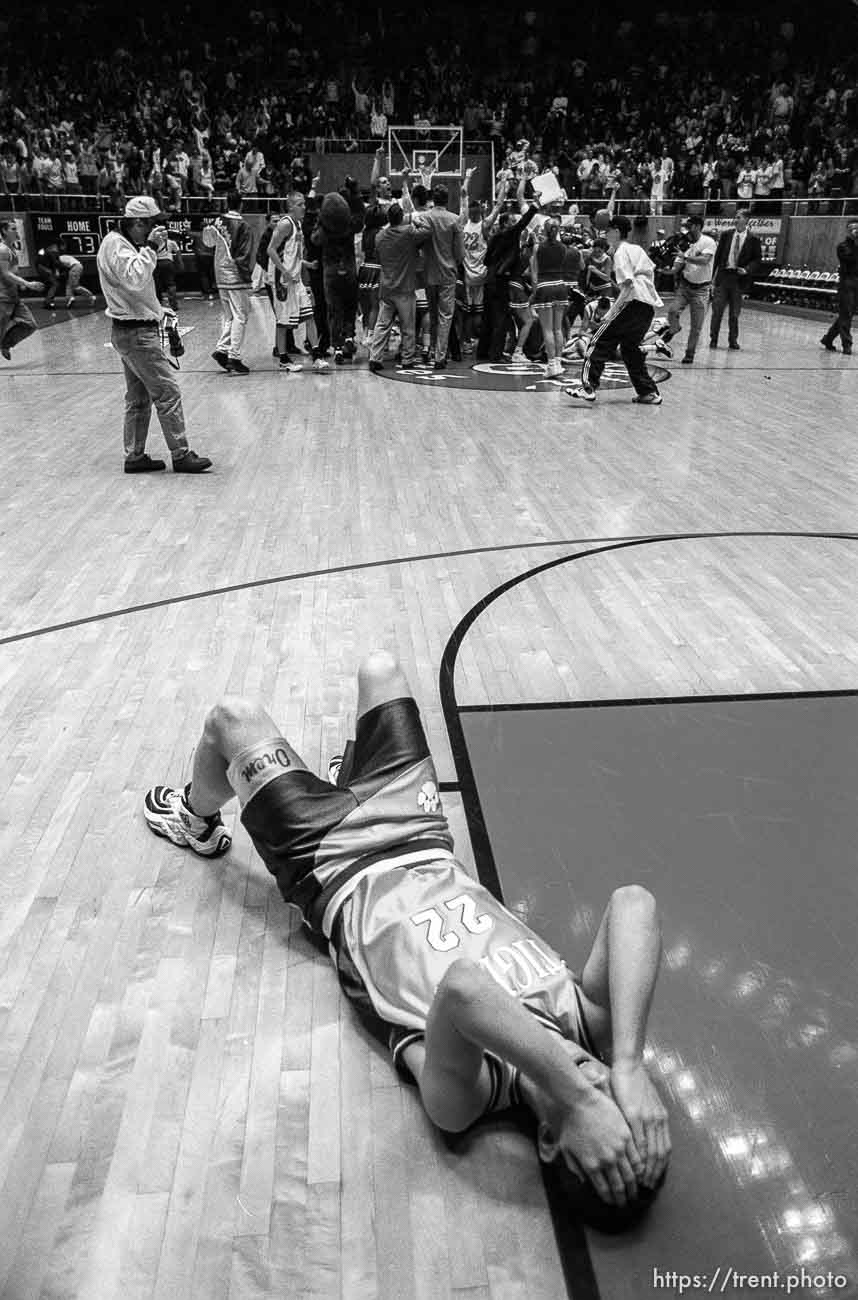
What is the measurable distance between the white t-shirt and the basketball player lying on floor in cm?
621

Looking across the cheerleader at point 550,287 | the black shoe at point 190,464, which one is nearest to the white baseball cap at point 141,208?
the black shoe at point 190,464

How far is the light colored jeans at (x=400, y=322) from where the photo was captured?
971 centimetres

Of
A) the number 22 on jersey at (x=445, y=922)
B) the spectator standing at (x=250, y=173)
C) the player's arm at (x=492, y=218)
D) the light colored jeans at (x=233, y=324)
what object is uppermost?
the spectator standing at (x=250, y=173)

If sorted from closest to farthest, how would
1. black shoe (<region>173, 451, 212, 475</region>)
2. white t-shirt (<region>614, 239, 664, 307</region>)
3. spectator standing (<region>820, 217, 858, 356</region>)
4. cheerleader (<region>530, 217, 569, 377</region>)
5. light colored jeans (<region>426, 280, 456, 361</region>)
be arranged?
black shoe (<region>173, 451, 212, 475</region>)
white t-shirt (<region>614, 239, 664, 307</region>)
cheerleader (<region>530, 217, 569, 377</region>)
light colored jeans (<region>426, 280, 456, 361</region>)
spectator standing (<region>820, 217, 858, 356</region>)

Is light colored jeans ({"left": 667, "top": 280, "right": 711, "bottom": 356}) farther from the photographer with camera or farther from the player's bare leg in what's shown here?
the player's bare leg

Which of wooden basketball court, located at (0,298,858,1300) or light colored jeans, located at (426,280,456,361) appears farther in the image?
light colored jeans, located at (426,280,456,361)

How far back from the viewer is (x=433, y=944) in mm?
1933

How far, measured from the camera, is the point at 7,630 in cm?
400

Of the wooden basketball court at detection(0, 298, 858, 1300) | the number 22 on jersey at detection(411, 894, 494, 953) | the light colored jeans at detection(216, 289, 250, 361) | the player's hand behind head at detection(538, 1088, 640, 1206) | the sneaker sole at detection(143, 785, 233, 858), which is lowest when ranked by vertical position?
the wooden basketball court at detection(0, 298, 858, 1300)

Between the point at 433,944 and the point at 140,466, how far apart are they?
5.09 m

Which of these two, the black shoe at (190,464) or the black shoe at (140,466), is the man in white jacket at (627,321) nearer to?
the black shoe at (190,464)

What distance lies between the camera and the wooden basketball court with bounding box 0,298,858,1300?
171 cm

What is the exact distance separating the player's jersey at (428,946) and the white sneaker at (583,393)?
7.02m

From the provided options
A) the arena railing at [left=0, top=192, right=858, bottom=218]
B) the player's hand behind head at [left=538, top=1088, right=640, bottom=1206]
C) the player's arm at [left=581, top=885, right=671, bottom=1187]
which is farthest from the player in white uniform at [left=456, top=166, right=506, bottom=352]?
the player's hand behind head at [left=538, top=1088, right=640, bottom=1206]
